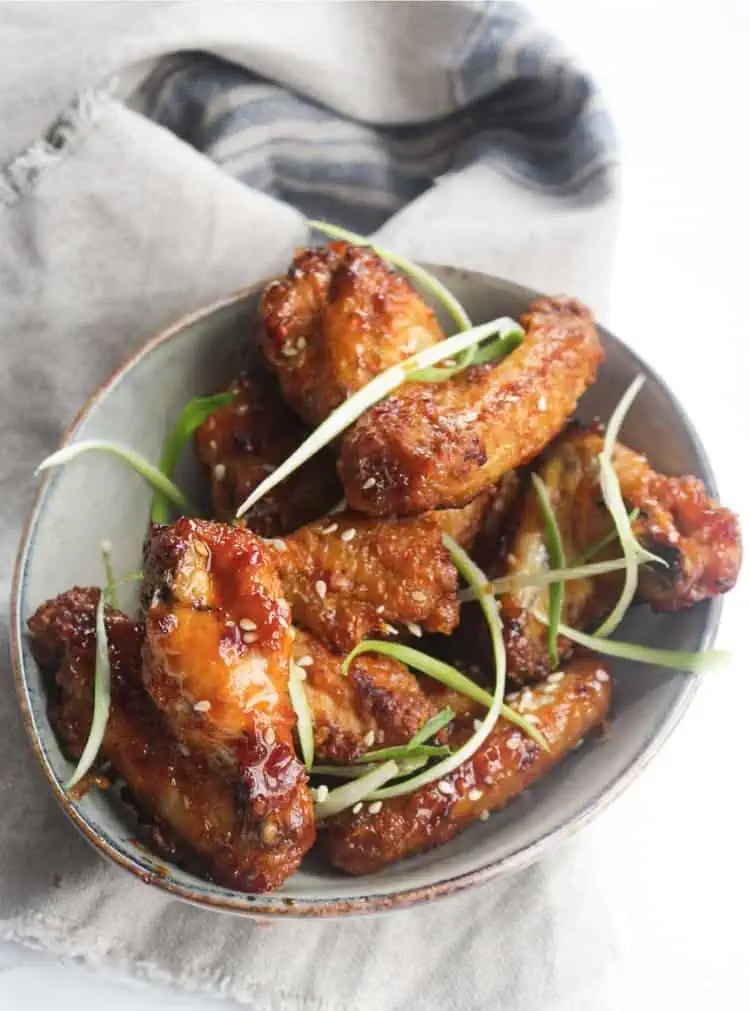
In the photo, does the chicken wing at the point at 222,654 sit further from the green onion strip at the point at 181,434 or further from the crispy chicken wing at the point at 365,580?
the green onion strip at the point at 181,434

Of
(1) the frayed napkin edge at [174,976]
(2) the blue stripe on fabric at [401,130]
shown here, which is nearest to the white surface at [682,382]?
(1) the frayed napkin edge at [174,976]

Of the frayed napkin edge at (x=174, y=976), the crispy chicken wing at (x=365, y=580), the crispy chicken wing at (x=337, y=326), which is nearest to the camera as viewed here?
the crispy chicken wing at (x=365, y=580)

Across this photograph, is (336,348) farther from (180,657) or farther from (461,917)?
(461,917)

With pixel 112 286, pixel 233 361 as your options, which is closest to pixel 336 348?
pixel 233 361

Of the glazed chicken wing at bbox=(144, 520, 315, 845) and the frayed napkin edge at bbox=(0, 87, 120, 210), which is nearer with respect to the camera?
the glazed chicken wing at bbox=(144, 520, 315, 845)

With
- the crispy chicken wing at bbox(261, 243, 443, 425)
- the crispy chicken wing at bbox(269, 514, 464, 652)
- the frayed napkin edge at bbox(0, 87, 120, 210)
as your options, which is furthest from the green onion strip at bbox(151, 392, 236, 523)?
the frayed napkin edge at bbox(0, 87, 120, 210)

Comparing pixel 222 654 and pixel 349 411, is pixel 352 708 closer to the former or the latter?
pixel 222 654

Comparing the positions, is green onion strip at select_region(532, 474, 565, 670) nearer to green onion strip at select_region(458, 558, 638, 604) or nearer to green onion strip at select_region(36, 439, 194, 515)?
green onion strip at select_region(458, 558, 638, 604)
